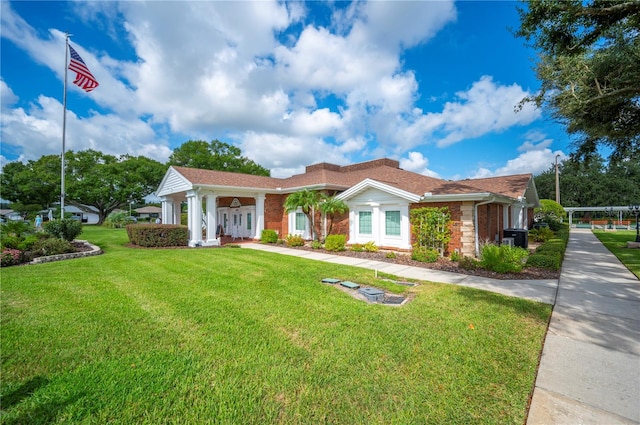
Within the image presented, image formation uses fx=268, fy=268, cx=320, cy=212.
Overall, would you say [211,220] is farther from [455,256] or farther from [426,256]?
[455,256]

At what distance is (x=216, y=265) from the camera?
29.2ft

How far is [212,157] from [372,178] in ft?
118

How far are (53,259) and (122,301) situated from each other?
24.8ft

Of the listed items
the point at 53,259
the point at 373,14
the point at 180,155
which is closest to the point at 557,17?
the point at 373,14

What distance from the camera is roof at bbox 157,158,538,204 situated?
45.5ft

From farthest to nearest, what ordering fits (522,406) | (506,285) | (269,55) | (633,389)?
(269,55) → (506,285) → (633,389) → (522,406)

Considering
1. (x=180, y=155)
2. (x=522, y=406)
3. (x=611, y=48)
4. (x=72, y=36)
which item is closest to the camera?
(x=522, y=406)

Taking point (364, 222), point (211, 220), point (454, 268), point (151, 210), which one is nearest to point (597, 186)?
point (364, 222)

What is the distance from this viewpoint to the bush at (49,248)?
33.4 feet

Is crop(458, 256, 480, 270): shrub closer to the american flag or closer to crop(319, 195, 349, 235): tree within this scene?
crop(319, 195, 349, 235): tree

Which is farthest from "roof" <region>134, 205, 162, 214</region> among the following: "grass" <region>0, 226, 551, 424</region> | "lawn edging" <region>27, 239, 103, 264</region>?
"grass" <region>0, 226, 551, 424</region>

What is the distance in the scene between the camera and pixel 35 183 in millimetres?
35250

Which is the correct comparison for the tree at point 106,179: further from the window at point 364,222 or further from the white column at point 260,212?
the window at point 364,222

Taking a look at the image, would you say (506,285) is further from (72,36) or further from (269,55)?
(72,36)
